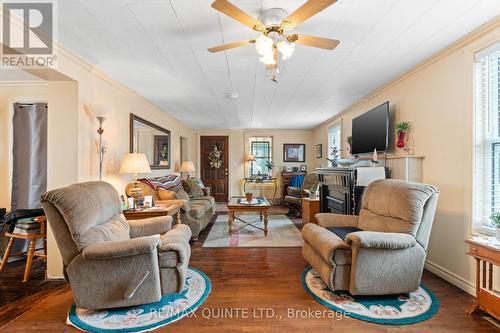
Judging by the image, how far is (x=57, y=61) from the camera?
7.39ft

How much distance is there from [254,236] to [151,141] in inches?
99.7

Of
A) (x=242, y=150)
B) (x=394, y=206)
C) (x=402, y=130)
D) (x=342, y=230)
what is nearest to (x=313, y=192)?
(x=402, y=130)

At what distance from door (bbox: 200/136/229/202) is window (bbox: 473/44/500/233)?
6.04 m

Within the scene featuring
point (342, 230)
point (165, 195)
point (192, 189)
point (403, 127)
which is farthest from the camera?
point (192, 189)

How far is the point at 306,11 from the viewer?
148 cm

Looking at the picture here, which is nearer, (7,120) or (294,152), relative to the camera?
(7,120)

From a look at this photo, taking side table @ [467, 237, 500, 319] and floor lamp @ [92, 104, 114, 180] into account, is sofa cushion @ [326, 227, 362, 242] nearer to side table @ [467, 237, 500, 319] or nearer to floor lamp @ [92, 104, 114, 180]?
side table @ [467, 237, 500, 319]

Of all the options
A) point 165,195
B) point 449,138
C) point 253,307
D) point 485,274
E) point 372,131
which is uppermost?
point 372,131

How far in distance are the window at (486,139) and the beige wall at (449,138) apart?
5 cm

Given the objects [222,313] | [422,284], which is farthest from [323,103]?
[222,313]

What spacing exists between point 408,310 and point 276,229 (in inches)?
100

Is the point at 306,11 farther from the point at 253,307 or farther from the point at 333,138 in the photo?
the point at 333,138

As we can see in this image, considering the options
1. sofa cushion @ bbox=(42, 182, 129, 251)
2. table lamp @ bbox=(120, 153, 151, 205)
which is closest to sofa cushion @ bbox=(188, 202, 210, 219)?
table lamp @ bbox=(120, 153, 151, 205)

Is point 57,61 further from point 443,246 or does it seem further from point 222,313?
point 443,246
